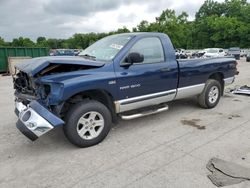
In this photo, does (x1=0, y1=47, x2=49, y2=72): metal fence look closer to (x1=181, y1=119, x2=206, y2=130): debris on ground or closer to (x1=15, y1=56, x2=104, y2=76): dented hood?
(x1=15, y1=56, x2=104, y2=76): dented hood

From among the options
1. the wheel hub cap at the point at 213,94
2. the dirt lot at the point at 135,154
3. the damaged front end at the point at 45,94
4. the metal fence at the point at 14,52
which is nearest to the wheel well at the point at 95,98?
the damaged front end at the point at 45,94

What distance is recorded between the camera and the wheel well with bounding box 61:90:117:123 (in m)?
4.08

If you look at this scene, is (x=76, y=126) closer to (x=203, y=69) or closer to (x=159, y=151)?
(x=159, y=151)

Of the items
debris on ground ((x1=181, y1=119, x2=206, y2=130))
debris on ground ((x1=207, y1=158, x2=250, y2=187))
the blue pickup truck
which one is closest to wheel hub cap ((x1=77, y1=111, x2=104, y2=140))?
the blue pickup truck

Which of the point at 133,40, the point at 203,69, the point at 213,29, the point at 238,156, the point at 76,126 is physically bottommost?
the point at 238,156

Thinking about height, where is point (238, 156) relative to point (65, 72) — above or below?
below

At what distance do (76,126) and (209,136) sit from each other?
2.36 m

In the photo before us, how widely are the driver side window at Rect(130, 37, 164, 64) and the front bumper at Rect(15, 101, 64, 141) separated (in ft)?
6.22

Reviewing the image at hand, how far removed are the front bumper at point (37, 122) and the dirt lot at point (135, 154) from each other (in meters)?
0.42

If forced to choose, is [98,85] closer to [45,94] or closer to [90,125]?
[90,125]

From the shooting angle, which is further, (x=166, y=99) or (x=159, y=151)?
(x=166, y=99)

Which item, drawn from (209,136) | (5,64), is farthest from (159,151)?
(5,64)

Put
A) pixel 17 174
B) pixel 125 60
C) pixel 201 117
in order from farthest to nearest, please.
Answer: pixel 201 117
pixel 125 60
pixel 17 174

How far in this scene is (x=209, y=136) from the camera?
4500 millimetres
